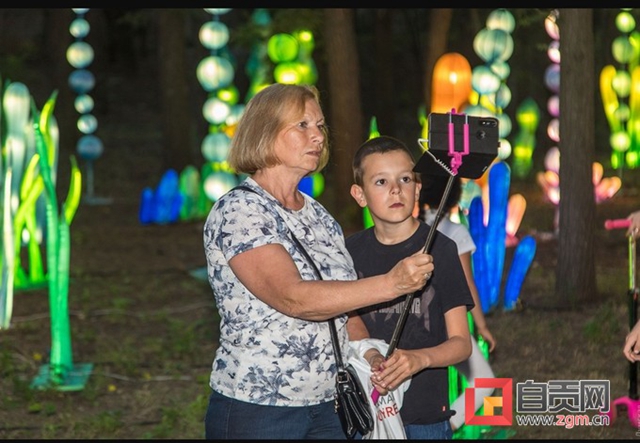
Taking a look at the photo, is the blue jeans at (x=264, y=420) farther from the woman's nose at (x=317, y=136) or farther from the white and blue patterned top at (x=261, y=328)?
the woman's nose at (x=317, y=136)

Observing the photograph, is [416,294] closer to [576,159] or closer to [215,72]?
[576,159]

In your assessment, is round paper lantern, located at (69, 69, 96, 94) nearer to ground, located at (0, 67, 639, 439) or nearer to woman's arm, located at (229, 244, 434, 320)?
ground, located at (0, 67, 639, 439)

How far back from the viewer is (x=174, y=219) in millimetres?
15086

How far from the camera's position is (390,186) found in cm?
341

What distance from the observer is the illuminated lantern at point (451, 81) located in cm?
917

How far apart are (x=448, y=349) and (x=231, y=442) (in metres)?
0.69

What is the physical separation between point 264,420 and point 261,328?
247 millimetres

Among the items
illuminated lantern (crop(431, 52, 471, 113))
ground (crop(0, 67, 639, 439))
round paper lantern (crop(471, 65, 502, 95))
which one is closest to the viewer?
ground (crop(0, 67, 639, 439))

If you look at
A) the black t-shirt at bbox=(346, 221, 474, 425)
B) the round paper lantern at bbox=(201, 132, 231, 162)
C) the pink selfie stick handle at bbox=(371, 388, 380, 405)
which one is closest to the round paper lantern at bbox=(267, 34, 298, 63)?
the round paper lantern at bbox=(201, 132, 231, 162)

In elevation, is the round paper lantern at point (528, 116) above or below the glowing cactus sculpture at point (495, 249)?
above

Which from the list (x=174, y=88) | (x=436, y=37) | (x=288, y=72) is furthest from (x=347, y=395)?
(x=174, y=88)

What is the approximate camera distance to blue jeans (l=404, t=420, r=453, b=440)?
11.2 ft

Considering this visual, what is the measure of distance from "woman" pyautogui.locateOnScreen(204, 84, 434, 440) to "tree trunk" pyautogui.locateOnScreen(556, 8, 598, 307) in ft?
19.7

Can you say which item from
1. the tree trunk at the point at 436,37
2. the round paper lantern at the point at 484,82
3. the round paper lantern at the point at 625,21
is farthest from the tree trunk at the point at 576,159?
the round paper lantern at the point at 625,21
